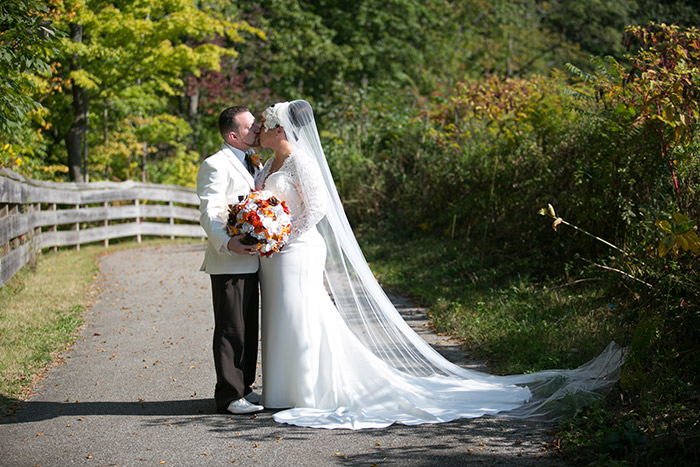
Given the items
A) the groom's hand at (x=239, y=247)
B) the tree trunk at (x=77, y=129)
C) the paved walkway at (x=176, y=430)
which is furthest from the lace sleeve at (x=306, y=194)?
the tree trunk at (x=77, y=129)

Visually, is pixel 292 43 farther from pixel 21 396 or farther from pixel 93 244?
pixel 21 396

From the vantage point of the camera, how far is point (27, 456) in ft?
14.2

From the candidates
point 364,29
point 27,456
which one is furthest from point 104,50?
point 364,29

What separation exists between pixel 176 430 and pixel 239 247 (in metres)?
1.34

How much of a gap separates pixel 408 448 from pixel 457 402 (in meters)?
0.90

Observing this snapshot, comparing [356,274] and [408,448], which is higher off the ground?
[356,274]

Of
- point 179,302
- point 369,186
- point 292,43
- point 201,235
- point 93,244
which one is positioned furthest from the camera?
point 292,43

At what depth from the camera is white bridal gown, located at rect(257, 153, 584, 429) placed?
5.11 m

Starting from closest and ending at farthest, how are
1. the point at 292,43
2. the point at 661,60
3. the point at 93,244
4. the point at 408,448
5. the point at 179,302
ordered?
the point at 408,448
the point at 661,60
the point at 179,302
the point at 93,244
the point at 292,43

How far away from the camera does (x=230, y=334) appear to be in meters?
5.15

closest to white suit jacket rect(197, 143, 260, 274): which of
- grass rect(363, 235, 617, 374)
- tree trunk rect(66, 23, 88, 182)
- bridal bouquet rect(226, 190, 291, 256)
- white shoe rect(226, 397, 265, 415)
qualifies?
bridal bouquet rect(226, 190, 291, 256)

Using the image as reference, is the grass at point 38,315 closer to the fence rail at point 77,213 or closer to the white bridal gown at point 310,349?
the fence rail at point 77,213

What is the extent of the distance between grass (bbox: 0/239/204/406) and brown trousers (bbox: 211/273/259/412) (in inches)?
68.8

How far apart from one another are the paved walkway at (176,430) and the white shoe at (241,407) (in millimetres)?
51
